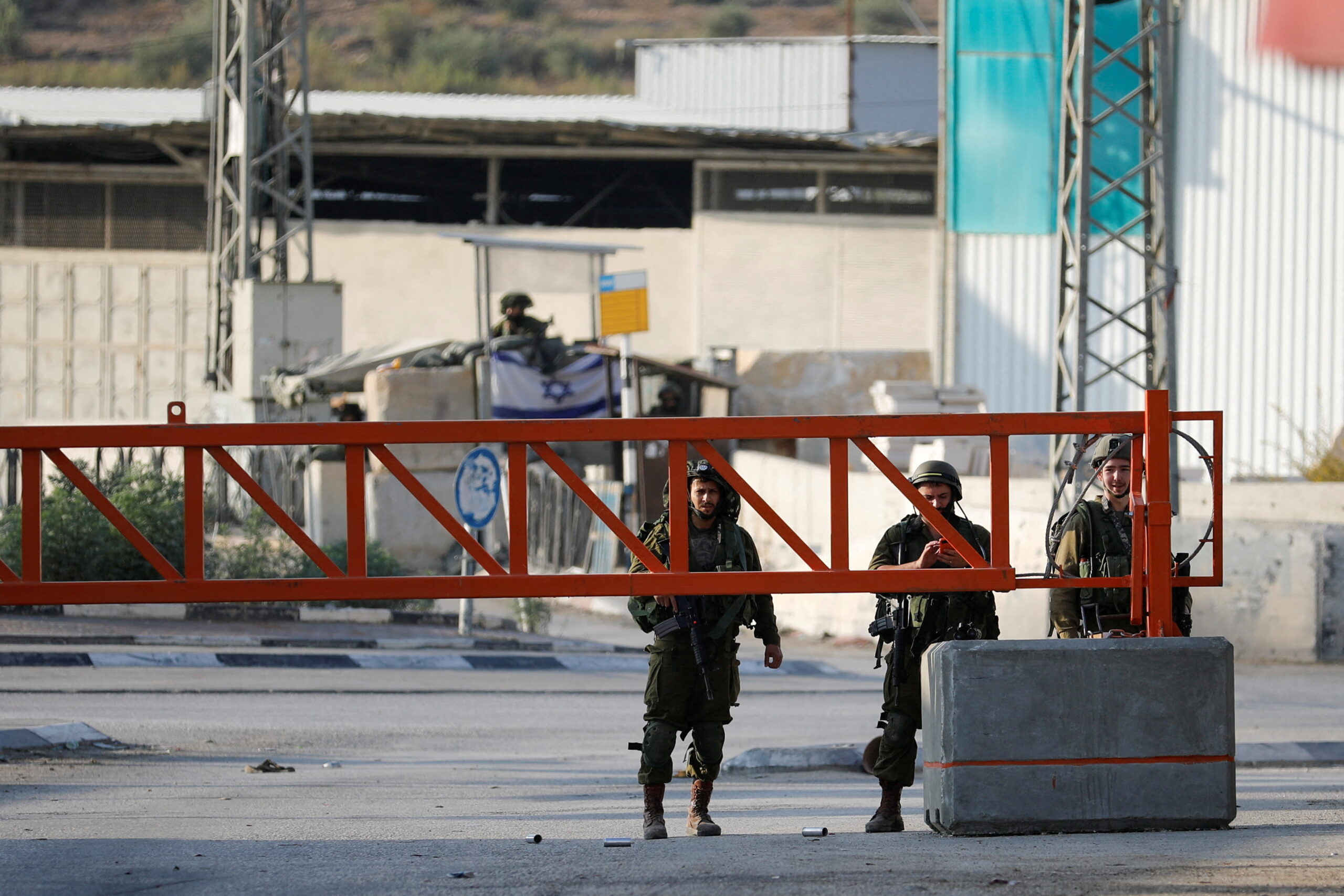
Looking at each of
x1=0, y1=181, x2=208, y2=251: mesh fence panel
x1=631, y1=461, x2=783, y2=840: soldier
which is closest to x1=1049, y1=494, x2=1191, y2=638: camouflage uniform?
x1=631, y1=461, x2=783, y2=840: soldier

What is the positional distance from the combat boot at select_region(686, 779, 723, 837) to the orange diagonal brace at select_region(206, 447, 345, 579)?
1.68 metres

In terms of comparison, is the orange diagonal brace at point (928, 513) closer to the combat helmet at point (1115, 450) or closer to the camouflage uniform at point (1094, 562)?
the combat helmet at point (1115, 450)

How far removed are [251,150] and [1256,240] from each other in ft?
50.2

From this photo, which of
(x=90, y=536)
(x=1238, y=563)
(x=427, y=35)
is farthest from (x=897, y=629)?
(x=427, y=35)

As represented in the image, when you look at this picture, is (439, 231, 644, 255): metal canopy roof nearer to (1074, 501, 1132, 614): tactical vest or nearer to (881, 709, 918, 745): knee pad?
(1074, 501, 1132, 614): tactical vest

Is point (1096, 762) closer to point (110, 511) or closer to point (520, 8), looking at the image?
point (110, 511)

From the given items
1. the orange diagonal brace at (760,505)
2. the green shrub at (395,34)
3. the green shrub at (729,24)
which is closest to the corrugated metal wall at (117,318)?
the orange diagonal brace at (760,505)

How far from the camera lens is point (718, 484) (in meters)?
6.47

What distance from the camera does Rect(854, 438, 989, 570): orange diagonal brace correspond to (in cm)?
593

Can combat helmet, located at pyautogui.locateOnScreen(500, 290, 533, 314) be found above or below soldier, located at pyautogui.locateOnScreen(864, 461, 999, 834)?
→ above

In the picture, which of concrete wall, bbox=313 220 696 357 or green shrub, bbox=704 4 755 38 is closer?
concrete wall, bbox=313 220 696 357

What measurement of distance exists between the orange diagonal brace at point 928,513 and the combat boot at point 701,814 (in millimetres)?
1396

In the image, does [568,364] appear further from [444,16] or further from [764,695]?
[444,16]

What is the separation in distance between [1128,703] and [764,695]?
6242 millimetres
